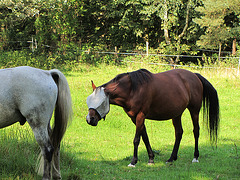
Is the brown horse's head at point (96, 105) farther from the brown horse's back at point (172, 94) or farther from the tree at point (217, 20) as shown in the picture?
the tree at point (217, 20)

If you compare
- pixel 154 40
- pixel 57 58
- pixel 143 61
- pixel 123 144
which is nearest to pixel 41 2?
pixel 57 58

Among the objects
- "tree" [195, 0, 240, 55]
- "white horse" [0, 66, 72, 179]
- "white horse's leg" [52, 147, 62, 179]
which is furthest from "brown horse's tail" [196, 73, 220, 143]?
"tree" [195, 0, 240, 55]

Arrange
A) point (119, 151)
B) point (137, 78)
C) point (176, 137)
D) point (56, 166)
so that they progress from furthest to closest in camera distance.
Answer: point (119, 151) → point (176, 137) → point (137, 78) → point (56, 166)

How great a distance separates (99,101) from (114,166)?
1.20 metres

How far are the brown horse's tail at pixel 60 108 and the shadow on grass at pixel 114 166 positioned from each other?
60 cm

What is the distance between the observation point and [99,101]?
5.29 m

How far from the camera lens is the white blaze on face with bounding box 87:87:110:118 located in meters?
5.28

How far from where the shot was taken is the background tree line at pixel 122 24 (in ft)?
67.9

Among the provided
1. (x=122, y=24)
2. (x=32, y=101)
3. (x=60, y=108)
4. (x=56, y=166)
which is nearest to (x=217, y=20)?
(x=122, y=24)

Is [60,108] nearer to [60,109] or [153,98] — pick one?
[60,109]

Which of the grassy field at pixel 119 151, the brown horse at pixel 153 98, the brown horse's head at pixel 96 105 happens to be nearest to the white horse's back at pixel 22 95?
the grassy field at pixel 119 151

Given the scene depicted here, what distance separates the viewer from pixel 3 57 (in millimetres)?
19156

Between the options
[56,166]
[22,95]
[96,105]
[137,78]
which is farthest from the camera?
[137,78]

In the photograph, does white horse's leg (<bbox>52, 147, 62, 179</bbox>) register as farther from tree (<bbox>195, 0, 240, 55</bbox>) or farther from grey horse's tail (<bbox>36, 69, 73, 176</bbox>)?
tree (<bbox>195, 0, 240, 55</bbox>)
